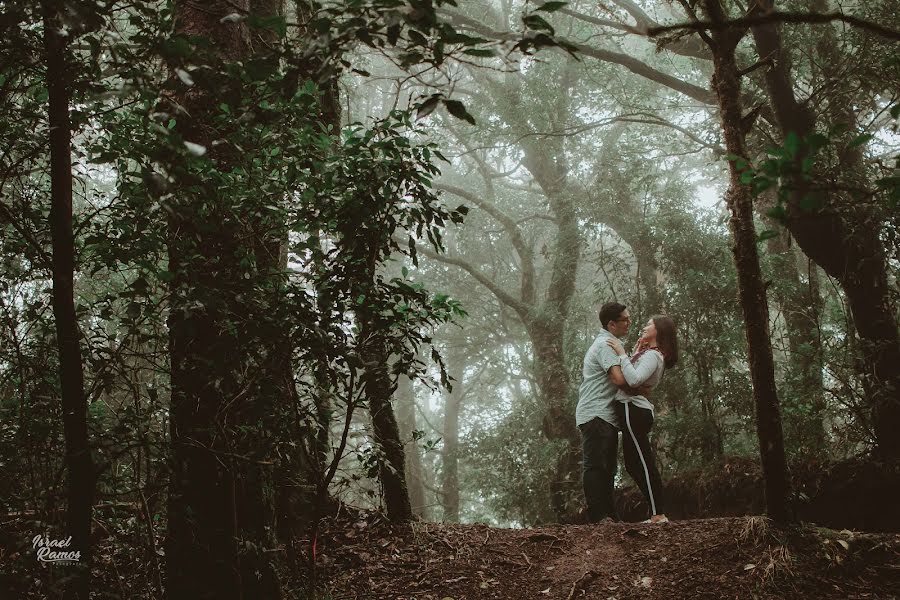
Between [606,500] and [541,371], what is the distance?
6.04m

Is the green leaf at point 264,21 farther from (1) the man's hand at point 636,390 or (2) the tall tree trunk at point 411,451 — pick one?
(2) the tall tree trunk at point 411,451

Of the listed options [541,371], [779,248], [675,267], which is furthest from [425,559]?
[779,248]

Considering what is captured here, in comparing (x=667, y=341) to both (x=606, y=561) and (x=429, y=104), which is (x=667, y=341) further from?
(x=429, y=104)

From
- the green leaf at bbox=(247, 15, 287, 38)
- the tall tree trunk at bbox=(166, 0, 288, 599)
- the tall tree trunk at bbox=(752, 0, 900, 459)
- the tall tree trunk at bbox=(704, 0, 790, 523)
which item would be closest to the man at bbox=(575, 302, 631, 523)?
the tall tree trunk at bbox=(704, 0, 790, 523)

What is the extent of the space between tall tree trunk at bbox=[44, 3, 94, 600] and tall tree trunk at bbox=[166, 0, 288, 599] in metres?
0.37

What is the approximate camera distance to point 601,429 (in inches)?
224

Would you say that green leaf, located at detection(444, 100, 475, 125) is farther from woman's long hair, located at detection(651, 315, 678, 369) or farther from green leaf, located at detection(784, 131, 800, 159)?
woman's long hair, located at detection(651, 315, 678, 369)

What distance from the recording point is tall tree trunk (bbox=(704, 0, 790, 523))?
3.83 metres

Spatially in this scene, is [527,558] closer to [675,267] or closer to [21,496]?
[21,496]

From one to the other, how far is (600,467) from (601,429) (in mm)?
343

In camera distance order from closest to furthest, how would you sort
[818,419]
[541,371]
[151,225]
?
[151,225]
[818,419]
[541,371]

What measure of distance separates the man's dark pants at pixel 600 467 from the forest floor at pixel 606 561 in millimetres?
433

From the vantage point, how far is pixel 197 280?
8.51 feet
